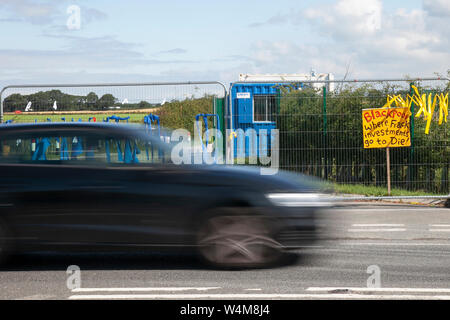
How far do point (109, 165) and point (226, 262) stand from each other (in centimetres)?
166

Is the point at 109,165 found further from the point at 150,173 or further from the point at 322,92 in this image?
the point at 322,92

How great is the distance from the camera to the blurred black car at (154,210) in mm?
6887

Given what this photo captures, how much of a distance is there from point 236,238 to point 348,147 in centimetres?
738

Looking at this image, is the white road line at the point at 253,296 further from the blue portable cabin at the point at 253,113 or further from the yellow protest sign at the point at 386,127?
the yellow protest sign at the point at 386,127

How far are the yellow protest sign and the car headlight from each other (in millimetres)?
6721

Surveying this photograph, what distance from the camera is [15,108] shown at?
13.3 metres

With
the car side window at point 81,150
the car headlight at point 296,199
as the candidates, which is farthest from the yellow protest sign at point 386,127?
the car side window at point 81,150

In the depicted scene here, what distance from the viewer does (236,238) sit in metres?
6.91

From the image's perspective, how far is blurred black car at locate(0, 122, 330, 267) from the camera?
689 cm

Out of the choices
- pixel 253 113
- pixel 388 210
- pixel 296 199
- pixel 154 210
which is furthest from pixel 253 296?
pixel 253 113

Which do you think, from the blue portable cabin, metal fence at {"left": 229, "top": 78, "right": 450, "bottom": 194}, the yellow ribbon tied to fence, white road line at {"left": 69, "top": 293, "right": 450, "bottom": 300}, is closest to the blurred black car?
white road line at {"left": 69, "top": 293, "right": 450, "bottom": 300}

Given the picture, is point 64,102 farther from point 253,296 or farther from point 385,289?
point 385,289

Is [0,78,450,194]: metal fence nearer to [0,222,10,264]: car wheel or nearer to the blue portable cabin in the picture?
the blue portable cabin
